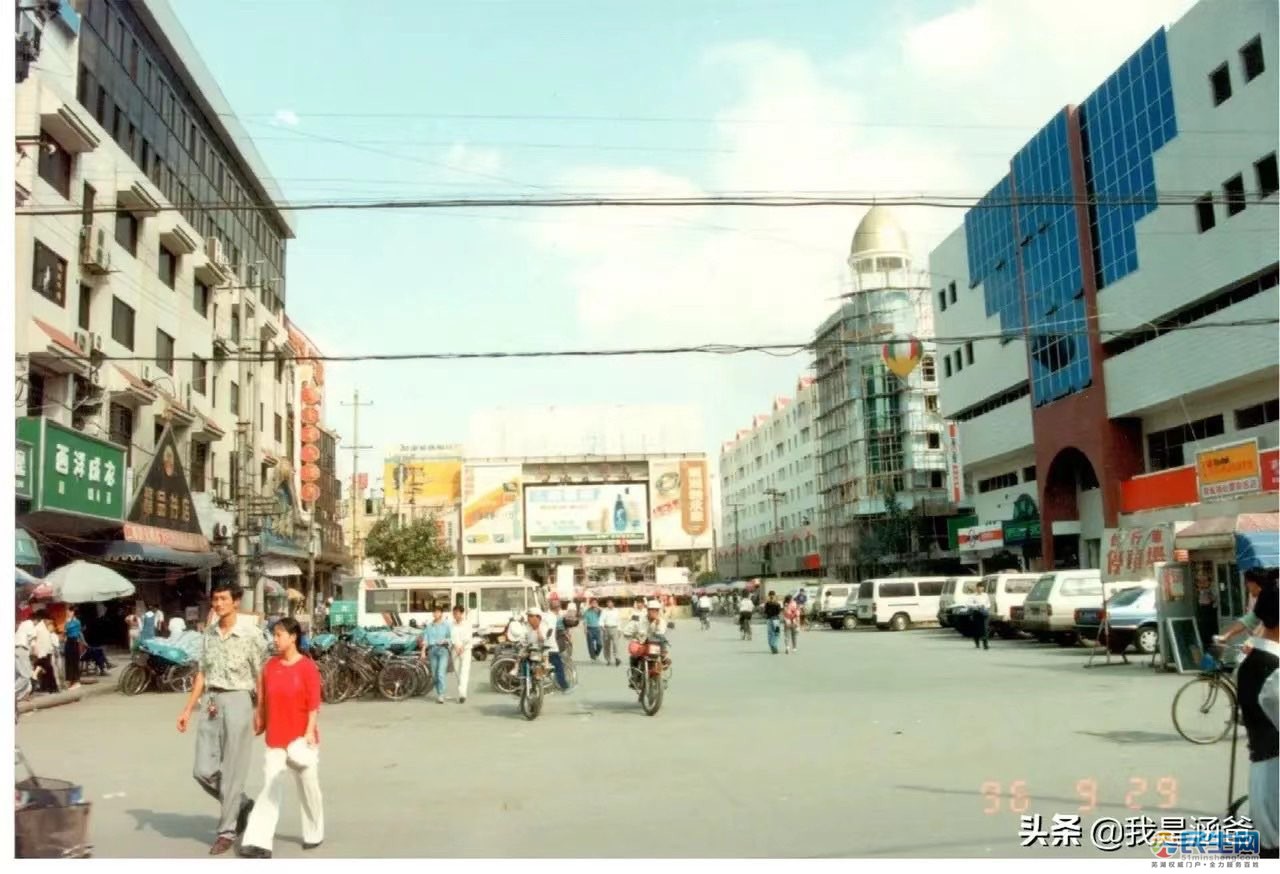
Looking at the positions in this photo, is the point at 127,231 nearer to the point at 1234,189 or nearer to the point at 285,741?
the point at 285,741

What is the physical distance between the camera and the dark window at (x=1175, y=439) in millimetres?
35594

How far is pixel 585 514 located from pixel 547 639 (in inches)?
3184

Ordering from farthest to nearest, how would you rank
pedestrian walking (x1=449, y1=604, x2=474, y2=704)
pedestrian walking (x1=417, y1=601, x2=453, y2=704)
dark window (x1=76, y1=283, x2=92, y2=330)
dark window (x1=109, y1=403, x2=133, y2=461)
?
dark window (x1=109, y1=403, x2=133, y2=461)
dark window (x1=76, y1=283, x2=92, y2=330)
pedestrian walking (x1=417, y1=601, x2=453, y2=704)
pedestrian walking (x1=449, y1=604, x2=474, y2=704)

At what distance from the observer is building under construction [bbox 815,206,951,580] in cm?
6900

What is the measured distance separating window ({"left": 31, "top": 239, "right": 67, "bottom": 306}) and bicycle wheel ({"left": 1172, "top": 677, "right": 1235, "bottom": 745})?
23.3 meters

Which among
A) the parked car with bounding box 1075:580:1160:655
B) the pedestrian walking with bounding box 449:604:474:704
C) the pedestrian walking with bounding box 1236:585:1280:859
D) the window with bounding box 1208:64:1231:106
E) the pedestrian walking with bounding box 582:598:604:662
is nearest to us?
the pedestrian walking with bounding box 1236:585:1280:859

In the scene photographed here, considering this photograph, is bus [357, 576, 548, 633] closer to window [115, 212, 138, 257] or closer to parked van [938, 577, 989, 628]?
window [115, 212, 138, 257]

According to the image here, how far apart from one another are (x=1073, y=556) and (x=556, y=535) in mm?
57531

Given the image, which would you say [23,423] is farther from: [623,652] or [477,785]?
[623,652]

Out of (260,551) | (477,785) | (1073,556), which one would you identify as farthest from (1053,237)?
(477,785)

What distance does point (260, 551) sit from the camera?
29.0 meters

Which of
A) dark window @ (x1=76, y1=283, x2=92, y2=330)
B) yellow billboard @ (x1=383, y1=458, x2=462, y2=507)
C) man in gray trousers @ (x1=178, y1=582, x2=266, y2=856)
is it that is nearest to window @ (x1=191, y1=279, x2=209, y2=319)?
dark window @ (x1=76, y1=283, x2=92, y2=330)

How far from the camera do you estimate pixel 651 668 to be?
1414cm

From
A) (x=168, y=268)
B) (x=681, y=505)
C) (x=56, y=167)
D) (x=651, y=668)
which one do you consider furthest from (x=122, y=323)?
(x=681, y=505)
